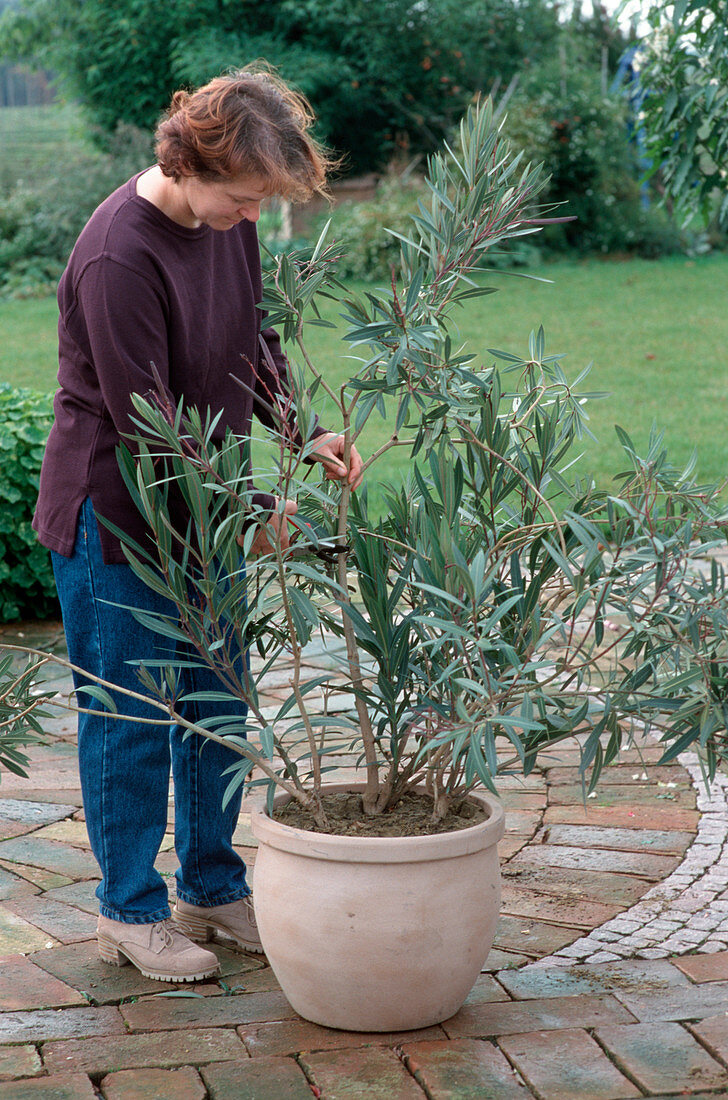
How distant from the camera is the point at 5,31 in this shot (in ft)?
59.2

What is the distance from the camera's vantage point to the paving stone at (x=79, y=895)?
279cm

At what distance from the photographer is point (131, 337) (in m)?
2.18

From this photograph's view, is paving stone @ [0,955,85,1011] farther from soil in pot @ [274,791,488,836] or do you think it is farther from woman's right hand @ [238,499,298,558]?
woman's right hand @ [238,499,298,558]

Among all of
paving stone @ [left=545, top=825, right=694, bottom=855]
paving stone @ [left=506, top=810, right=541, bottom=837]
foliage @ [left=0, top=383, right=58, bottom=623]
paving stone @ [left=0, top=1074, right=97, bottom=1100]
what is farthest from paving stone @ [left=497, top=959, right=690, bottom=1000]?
foliage @ [left=0, top=383, right=58, bottom=623]

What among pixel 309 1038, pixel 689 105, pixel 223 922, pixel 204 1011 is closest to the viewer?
pixel 309 1038

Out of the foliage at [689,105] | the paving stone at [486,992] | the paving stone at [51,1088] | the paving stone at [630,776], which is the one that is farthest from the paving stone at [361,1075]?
the foliage at [689,105]

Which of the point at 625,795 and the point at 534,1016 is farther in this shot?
the point at 625,795

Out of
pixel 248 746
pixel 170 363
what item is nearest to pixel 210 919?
pixel 248 746

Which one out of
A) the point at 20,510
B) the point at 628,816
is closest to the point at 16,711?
the point at 628,816

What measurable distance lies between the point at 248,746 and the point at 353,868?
1.03 feet

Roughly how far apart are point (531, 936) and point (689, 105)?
3.48 m

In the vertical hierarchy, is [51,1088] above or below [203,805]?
below

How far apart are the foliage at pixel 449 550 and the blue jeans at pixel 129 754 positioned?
3.4 inches

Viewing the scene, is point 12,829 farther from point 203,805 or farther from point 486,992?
point 486,992
